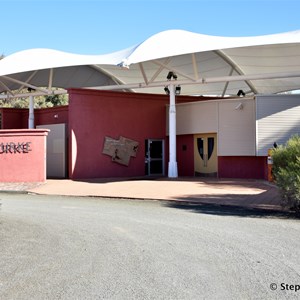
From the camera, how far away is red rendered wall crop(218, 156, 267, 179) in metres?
23.4

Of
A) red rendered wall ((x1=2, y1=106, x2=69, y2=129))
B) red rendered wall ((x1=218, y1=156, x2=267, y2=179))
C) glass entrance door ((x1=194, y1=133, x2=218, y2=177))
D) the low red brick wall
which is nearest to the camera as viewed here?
the low red brick wall

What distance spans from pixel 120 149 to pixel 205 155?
4.84 metres

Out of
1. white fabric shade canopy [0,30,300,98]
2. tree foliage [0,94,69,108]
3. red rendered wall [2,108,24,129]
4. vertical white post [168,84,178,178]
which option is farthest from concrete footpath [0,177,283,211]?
tree foliage [0,94,69,108]

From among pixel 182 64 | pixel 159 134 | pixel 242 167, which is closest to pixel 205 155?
pixel 242 167

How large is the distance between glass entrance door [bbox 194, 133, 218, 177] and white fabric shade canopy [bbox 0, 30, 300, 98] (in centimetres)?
315

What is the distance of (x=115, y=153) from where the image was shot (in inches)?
976

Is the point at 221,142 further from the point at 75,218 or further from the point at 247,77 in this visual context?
the point at 75,218

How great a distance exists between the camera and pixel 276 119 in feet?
72.1

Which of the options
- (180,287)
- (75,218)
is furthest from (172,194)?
(180,287)

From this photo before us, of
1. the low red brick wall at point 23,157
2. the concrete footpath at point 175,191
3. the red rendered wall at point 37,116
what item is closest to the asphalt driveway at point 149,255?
the concrete footpath at point 175,191

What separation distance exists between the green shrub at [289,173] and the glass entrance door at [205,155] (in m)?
11.8

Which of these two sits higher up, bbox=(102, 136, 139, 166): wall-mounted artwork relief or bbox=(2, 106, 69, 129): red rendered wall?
bbox=(2, 106, 69, 129): red rendered wall

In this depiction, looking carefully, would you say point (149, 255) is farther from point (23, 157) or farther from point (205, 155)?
point (205, 155)

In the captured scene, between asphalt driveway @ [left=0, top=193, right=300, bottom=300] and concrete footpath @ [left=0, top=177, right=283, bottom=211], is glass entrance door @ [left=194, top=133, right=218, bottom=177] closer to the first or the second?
concrete footpath @ [left=0, top=177, right=283, bottom=211]
